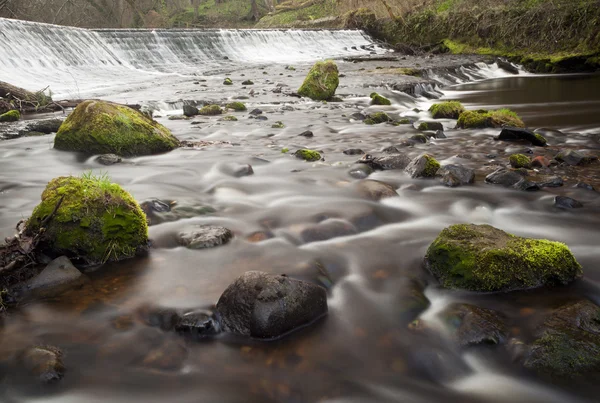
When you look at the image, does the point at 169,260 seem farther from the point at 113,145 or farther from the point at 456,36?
the point at 456,36

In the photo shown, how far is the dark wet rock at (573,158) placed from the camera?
239 inches

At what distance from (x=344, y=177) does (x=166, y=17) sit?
56886 millimetres

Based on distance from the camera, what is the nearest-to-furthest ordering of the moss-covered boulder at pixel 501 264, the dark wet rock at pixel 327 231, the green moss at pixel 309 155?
the moss-covered boulder at pixel 501 264
the dark wet rock at pixel 327 231
the green moss at pixel 309 155

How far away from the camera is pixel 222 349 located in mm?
2633

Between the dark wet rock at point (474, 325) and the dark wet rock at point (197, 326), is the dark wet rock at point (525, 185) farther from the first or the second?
the dark wet rock at point (197, 326)

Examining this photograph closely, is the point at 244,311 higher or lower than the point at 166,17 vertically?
lower

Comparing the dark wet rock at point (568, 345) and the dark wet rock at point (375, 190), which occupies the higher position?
the dark wet rock at point (375, 190)

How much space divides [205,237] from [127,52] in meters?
22.0

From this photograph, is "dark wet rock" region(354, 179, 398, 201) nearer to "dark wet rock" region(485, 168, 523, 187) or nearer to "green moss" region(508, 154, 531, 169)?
"dark wet rock" region(485, 168, 523, 187)

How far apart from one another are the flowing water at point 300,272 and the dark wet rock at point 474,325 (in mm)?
71

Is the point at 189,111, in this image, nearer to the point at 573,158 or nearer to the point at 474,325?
the point at 573,158

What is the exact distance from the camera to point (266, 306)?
273cm

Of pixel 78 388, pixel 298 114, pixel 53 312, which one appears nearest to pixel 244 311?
pixel 78 388

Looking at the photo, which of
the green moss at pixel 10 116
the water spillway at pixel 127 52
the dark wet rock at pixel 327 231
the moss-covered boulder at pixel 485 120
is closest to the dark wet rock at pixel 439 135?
the moss-covered boulder at pixel 485 120
